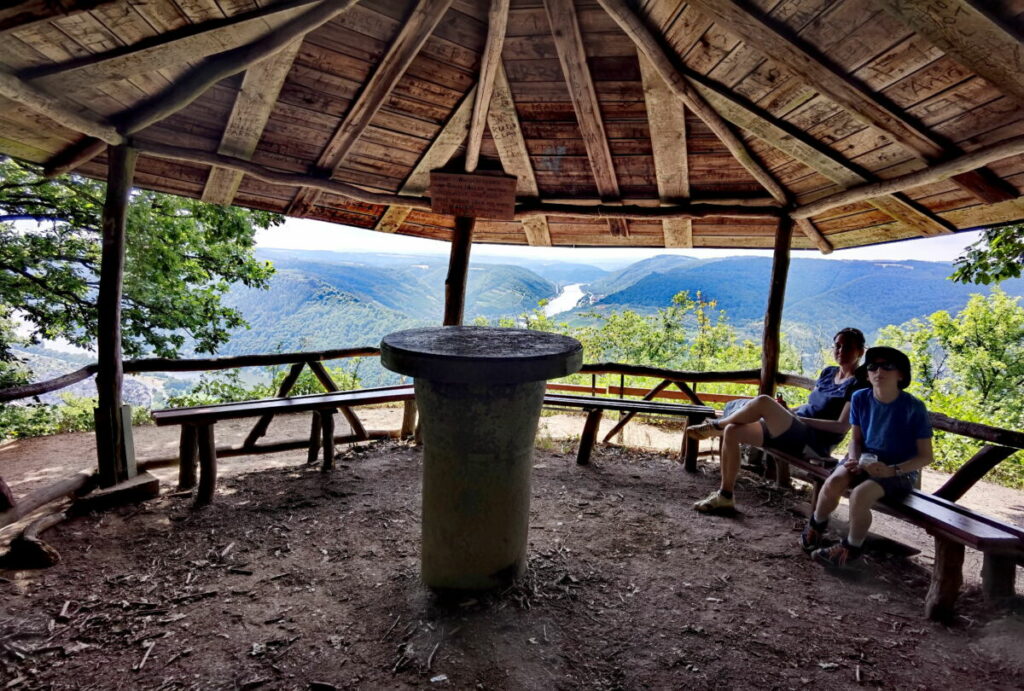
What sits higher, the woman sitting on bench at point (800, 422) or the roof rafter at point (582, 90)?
the roof rafter at point (582, 90)

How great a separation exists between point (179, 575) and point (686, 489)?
4.23 metres

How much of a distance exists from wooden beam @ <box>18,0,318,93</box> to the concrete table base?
212 cm

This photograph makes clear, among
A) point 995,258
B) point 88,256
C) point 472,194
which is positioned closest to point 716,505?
point 472,194

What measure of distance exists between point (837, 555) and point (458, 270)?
4.51 m

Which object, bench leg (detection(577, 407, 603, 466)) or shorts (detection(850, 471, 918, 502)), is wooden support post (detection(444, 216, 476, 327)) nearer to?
bench leg (detection(577, 407, 603, 466))

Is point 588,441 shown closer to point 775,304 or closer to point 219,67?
point 775,304

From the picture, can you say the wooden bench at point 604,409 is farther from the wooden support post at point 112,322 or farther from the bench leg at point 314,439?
the wooden support post at point 112,322

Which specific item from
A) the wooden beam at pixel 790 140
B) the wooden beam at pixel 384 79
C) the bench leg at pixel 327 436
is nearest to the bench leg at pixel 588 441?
the bench leg at pixel 327 436

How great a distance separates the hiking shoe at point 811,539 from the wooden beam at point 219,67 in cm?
473

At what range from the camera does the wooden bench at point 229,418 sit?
4.07 metres

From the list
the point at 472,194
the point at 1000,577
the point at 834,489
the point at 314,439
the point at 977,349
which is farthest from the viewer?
the point at 977,349

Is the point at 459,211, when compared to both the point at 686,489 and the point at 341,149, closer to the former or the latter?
the point at 341,149

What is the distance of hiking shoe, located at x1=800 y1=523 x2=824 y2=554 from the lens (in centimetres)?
349

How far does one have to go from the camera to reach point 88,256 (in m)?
8.31
